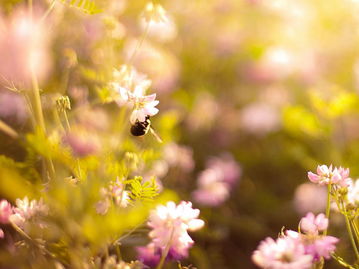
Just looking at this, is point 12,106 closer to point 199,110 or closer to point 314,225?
point 314,225

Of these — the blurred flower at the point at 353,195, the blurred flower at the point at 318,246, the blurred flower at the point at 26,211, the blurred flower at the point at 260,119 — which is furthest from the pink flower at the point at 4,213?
the blurred flower at the point at 260,119

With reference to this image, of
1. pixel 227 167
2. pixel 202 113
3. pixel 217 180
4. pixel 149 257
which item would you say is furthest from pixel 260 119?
pixel 149 257

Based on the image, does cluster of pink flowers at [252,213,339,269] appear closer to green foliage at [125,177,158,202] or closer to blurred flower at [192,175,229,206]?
green foliage at [125,177,158,202]

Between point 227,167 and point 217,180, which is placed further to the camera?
point 227,167

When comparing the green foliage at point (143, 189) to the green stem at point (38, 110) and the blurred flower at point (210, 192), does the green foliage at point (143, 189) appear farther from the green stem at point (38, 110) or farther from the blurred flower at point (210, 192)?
the blurred flower at point (210, 192)

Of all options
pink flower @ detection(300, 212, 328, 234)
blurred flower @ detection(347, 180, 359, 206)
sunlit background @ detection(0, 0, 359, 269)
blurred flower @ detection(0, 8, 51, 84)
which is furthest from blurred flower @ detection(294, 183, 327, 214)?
blurred flower @ detection(0, 8, 51, 84)

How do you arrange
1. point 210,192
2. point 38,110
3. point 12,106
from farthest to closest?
point 210,192 → point 12,106 → point 38,110
